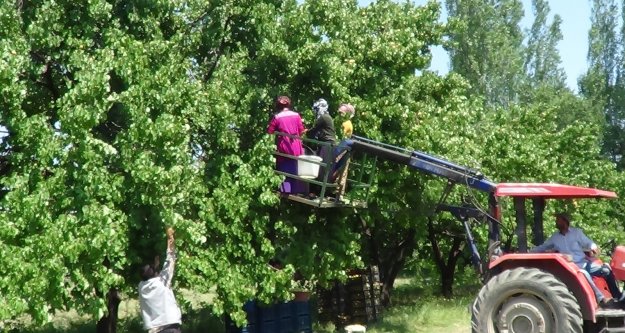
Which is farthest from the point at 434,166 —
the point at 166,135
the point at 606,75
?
the point at 606,75

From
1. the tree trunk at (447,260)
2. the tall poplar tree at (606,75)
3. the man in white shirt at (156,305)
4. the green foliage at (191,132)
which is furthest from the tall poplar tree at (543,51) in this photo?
the man in white shirt at (156,305)

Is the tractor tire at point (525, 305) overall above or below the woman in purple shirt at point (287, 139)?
below

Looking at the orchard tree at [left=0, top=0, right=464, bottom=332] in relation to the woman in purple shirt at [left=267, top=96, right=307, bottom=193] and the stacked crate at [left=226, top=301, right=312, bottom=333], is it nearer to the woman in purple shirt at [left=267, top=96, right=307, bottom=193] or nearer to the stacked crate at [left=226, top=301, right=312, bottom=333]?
the woman in purple shirt at [left=267, top=96, right=307, bottom=193]

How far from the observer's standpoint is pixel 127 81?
1240 centimetres

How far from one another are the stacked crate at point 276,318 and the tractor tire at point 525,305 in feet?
16.7

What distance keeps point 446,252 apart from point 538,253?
16.6m

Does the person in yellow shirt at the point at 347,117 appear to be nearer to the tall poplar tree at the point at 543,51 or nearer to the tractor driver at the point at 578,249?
the tractor driver at the point at 578,249

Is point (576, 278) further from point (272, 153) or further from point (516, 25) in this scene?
point (516, 25)

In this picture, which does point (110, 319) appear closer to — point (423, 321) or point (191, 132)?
point (191, 132)

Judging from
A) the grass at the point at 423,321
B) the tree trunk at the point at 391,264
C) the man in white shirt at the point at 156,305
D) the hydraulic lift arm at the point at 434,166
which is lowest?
the grass at the point at 423,321

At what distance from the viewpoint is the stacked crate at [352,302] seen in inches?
844

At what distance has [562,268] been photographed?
40.9 ft

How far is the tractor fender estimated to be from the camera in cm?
1224

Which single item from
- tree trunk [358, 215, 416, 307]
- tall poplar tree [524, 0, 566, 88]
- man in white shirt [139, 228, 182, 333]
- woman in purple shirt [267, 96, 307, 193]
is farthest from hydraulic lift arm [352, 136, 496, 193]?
tall poplar tree [524, 0, 566, 88]
